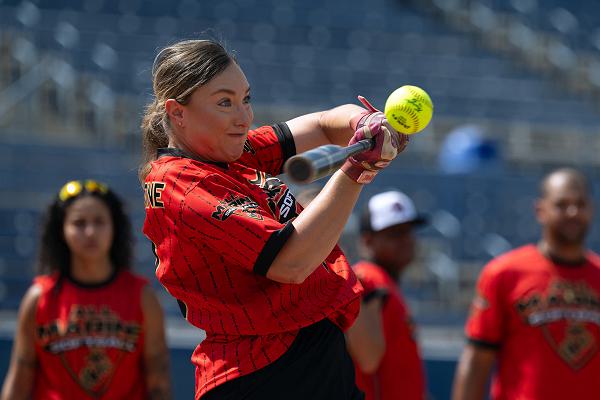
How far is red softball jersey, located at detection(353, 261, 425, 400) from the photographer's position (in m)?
4.53

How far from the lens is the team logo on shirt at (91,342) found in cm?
427

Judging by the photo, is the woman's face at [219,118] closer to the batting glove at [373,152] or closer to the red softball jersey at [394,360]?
the batting glove at [373,152]

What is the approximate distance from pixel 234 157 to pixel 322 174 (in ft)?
1.91

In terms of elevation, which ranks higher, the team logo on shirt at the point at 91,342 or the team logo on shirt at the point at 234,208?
the team logo on shirt at the point at 234,208

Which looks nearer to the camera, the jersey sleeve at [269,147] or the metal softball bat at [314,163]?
the metal softball bat at [314,163]

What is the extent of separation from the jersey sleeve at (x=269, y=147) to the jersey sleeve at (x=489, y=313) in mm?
2030

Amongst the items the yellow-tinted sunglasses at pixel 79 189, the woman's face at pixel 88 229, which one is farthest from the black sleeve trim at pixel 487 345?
the yellow-tinted sunglasses at pixel 79 189

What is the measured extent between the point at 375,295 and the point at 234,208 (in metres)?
2.27

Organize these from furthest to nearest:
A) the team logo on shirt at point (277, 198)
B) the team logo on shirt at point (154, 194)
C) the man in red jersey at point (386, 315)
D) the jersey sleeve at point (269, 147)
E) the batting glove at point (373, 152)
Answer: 1. the man in red jersey at point (386, 315)
2. the jersey sleeve at point (269, 147)
3. the team logo on shirt at point (277, 198)
4. the team logo on shirt at point (154, 194)
5. the batting glove at point (373, 152)

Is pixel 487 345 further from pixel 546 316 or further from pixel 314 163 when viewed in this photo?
pixel 314 163

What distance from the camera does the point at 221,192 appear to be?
2.36 metres

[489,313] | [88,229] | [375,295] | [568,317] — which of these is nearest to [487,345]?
[489,313]

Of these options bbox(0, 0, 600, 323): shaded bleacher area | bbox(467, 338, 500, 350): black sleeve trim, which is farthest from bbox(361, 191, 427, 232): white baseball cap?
bbox(0, 0, 600, 323): shaded bleacher area

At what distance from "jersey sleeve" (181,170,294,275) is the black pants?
29 cm
